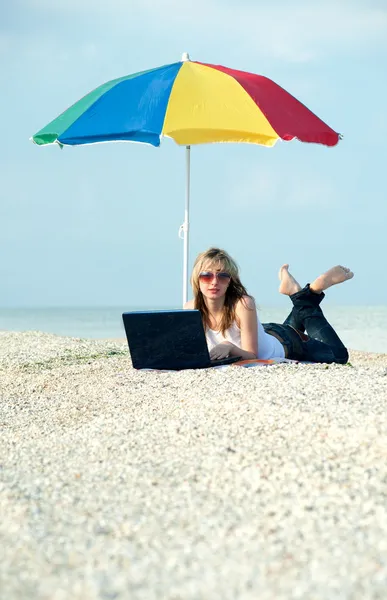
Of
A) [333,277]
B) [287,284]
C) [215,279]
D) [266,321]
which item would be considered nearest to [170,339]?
[215,279]

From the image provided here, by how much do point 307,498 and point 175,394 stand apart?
2.20m

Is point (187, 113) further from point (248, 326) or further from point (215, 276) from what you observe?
point (248, 326)

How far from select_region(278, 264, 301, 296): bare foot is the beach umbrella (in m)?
1.05

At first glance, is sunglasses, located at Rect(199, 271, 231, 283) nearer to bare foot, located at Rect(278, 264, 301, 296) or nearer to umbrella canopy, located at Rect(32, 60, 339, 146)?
bare foot, located at Rect(278, 264, 301, 296)

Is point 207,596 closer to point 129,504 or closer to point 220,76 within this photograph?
point 129,504

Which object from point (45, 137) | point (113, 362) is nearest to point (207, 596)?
point (113, 362)

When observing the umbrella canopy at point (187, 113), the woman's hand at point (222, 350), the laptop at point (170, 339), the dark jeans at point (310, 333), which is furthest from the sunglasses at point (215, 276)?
the umbrella canopy at point (187, 113)

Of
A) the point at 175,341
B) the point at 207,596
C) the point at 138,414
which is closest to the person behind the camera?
the point at 207,596

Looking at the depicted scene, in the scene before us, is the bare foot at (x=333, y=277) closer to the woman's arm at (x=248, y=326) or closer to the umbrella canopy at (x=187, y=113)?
the woman's arm at (x=248, y=326)

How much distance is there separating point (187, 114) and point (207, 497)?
4673 mm

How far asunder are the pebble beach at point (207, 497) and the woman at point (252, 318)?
1.16 metres

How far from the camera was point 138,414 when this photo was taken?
13.7ft

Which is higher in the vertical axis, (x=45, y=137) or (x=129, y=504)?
(x=45, y=137)

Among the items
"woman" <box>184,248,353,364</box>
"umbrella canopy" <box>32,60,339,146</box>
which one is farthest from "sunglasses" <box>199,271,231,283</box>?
"umbrella canopy" <box>32,60,339,146</box>
